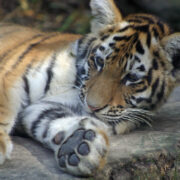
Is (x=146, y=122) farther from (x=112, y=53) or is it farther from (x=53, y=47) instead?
(x=53, y=47)

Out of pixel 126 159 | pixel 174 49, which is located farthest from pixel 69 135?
pixel 174 49

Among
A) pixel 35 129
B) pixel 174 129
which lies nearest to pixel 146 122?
pixel 174 129

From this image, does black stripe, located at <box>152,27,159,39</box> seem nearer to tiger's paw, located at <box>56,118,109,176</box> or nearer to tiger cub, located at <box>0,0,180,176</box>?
tiger cub, located at <box>0,0,180,176</box>

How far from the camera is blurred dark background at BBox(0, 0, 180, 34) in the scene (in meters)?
5.43

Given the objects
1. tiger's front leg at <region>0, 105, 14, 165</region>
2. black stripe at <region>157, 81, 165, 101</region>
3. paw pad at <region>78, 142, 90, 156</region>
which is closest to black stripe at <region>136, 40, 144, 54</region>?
black stripe at <region>157, 81, 165, 101</region>

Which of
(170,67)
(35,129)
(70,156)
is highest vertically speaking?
(170,67)

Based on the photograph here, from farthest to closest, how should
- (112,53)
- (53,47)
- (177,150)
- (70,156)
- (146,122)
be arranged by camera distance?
(53,47) < (146,122) < (112,53) < (177,150) < (70,156)

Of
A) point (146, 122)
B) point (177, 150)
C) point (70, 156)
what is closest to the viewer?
point (70, 156)

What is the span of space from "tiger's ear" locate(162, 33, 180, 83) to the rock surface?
36cm

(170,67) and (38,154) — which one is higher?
(170,67)

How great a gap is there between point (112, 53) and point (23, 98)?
0.63m

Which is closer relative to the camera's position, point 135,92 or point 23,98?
point 135,92

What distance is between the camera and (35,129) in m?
2.48

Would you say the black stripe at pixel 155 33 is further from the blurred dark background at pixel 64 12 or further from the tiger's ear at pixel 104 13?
the blurred dark background at pixel 64 12
